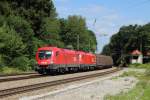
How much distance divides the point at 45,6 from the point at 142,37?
8724cm

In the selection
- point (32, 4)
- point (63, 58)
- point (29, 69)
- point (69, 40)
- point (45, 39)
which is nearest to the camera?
point (63, 58)

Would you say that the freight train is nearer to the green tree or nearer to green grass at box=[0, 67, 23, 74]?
green grass at box=[0, 67, 23, 74]

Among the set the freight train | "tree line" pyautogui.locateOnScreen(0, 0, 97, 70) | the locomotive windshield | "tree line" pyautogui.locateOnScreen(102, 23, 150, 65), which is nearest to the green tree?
"tree line" pyautogui.locateOnScreen(0, 0, 97, 70)

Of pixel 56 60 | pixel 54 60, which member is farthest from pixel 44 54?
pixel 56 60

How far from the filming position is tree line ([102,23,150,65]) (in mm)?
156625

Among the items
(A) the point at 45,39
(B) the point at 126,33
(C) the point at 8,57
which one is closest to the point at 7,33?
(C) the point at 8,57

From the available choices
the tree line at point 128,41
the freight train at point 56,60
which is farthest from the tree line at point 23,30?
the tree line at point 128,41

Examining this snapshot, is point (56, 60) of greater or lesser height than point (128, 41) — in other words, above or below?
below

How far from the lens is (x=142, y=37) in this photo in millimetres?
161875

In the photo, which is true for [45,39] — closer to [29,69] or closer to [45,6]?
[45,6]

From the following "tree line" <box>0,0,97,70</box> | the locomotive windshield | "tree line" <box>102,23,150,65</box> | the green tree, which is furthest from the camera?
"tree line" <box>102,23,150,65</box>

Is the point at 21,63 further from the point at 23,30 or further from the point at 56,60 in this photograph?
the point at 23,30

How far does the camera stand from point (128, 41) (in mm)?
171625

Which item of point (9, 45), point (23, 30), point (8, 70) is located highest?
point (23, 30)
